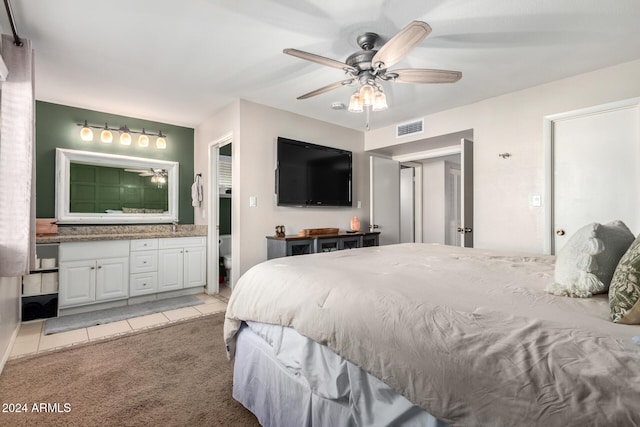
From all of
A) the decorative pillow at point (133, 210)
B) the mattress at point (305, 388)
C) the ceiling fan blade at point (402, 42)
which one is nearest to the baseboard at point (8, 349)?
the decorative pillow at point (133, 210)

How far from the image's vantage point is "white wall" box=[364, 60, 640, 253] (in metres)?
2.75

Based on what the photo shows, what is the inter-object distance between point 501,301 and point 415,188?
5262 millimetres

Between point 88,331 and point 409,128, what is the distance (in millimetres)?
4248

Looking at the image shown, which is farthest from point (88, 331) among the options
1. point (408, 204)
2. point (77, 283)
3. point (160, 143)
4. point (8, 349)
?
point (408, 204)

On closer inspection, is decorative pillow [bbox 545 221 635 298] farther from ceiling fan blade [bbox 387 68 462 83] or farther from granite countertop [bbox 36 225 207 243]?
granite countertop [bbox 36 225 207 243]

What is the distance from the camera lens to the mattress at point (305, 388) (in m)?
1.00

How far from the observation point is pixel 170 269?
3883mm

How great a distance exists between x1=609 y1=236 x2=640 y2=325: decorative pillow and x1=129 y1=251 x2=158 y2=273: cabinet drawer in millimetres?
4051

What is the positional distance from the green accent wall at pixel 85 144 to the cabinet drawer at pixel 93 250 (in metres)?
0.66

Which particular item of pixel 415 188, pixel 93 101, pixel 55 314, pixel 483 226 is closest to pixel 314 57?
pixel 483 226

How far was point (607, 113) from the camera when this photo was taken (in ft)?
8.88

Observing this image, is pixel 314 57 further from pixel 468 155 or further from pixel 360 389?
pixel 468 155

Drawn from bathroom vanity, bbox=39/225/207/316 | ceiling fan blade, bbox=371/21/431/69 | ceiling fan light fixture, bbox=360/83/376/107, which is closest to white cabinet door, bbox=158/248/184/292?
bathroom vanity, bbox=39/225/207/316

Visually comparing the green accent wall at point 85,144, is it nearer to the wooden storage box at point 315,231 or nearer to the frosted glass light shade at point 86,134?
the frosted glass light shade at point 86,134
